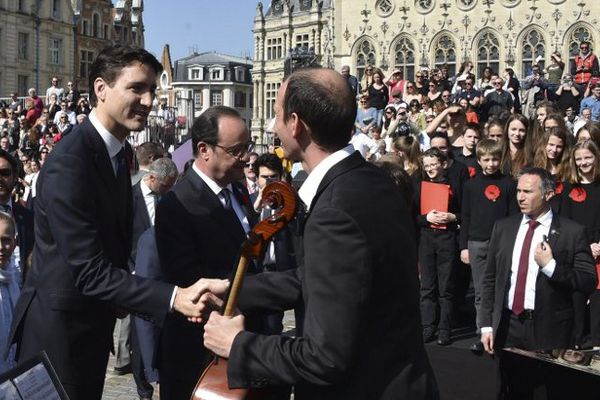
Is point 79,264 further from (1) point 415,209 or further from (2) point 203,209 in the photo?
(1) point 415,209

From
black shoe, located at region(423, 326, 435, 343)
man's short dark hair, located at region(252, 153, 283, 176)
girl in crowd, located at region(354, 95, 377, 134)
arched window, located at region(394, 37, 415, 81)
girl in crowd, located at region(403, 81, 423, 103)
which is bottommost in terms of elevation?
black shoe, located at region(423, 326, 435, 343)

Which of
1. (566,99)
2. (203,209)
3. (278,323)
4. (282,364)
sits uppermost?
(566,99)

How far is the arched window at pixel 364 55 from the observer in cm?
4991

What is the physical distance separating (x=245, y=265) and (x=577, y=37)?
145 feet

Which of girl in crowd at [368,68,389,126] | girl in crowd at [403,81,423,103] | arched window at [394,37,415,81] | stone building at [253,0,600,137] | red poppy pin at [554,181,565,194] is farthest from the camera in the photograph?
arched window at [394,37,415,81]

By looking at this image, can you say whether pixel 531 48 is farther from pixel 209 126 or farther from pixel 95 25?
pixel 209 126

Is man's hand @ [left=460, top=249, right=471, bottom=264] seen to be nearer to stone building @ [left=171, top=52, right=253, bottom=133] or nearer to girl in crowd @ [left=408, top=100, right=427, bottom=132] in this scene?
girl in crowd @ [left=408, top=100, right=427, bottom=132]

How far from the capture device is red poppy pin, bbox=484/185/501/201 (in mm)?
8383

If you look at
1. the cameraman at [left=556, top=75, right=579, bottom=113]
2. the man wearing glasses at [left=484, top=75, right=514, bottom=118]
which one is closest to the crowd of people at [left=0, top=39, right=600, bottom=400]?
the man wearing glasses at [left=484, top=75, right=514, bottom=118]

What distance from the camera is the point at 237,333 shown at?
8.89 ft

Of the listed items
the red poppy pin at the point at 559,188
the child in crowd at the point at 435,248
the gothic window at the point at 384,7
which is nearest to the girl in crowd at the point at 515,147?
the child in crowd at the point at 435,248

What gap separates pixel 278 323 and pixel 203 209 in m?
1.75

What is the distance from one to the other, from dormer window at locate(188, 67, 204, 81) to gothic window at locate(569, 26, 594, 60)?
2358 inches

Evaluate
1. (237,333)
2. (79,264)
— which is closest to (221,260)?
(79,264)
